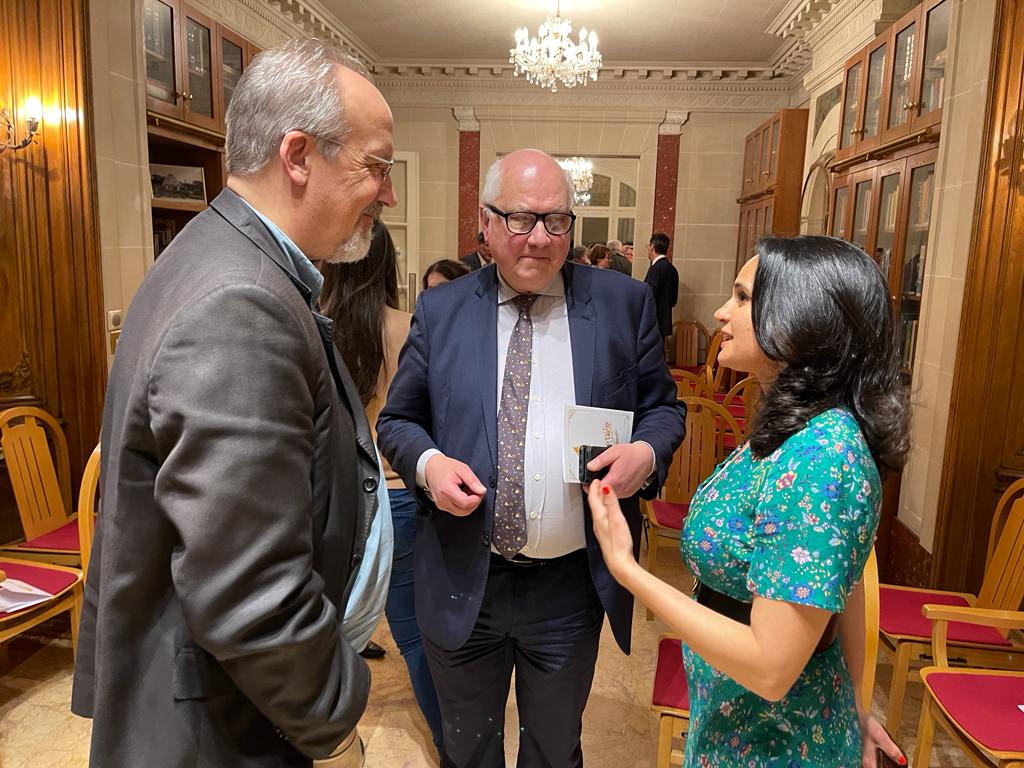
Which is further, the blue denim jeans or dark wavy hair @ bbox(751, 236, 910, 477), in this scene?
the blue denim jeans

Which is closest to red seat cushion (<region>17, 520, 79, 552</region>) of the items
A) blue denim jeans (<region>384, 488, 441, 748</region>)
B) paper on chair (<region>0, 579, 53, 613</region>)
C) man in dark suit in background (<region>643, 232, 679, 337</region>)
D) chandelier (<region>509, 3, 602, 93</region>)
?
paper on chair (<region>0, 579, 53, 613</region>)

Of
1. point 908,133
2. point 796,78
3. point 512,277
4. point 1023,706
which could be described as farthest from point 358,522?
point 796,78

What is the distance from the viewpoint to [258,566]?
0.78m

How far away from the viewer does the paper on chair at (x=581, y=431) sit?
140cm

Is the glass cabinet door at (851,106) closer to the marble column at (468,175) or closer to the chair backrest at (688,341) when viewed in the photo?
the chair backrest at (688,341)

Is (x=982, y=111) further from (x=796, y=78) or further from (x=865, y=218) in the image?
(x=796, y=78)

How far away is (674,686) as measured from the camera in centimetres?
184

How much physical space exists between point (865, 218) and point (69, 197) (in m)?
3.99

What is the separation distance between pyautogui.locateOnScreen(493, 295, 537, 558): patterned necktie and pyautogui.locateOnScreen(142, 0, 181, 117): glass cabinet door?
2.94 m

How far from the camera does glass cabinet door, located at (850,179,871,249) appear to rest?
399cm

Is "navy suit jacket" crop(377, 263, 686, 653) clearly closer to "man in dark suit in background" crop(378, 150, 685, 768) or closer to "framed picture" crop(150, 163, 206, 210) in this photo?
"man in dark suit in background" crop(378, 150, 685, 768)

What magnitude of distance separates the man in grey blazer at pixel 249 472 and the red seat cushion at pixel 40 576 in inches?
65.2

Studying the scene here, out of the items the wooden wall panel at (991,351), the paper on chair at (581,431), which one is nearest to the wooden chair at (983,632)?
the wooden wall panel at (991,351)

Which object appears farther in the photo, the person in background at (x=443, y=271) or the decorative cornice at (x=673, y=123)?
the decorative cornice at (x=673, y=123)
